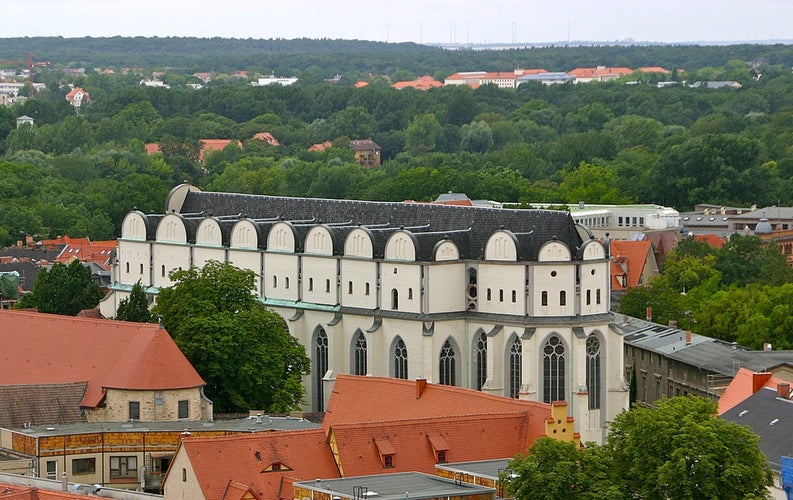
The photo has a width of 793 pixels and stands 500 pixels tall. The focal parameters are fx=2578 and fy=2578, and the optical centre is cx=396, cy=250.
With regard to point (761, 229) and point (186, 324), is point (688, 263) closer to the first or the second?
point (761, 229)

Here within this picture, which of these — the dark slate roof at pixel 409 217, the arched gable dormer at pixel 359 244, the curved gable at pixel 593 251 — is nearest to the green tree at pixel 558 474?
the curved gable at pixel 593 251

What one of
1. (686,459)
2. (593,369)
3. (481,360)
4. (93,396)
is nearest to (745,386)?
(593,369)

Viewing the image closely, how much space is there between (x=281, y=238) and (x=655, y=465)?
42969 mm

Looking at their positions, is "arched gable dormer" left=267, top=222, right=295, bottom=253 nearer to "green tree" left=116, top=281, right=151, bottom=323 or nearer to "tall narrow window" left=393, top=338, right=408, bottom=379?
"green tree" left=116, top=281, right=151, bottom=323

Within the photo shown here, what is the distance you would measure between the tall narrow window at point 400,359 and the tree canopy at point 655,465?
32080 millimetres

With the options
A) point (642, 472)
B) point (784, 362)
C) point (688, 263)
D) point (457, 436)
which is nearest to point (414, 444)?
point (457, 436)

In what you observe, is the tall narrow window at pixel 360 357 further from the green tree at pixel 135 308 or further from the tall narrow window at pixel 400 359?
the green tree at pixel 135 308

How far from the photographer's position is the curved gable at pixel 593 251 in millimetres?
111125

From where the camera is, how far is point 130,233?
421ft

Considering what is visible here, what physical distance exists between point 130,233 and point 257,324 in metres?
21.0

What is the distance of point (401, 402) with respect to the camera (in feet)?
300

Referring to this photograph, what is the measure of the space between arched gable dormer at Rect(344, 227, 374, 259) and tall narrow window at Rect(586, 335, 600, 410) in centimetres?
1068

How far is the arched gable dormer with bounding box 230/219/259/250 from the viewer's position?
4759 inches

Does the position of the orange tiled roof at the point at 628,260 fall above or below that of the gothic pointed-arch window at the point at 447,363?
below
